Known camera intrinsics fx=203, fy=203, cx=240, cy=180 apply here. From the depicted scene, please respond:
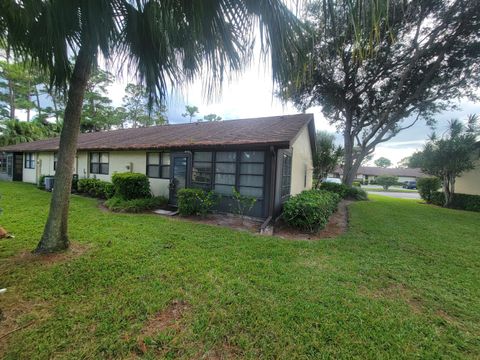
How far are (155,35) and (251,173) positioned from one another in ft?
18.7

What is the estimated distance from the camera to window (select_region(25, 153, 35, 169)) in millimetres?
15688

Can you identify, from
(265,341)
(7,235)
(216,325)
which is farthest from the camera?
(7,235)

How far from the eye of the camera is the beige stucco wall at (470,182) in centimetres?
1317

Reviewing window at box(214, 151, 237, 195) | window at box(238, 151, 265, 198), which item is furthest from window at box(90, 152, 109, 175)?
window at box(238, 151, 265, 198)

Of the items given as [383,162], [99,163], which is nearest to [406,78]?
[99,163]

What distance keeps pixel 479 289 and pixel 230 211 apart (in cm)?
624

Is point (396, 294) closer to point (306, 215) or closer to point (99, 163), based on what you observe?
point (306, 215)

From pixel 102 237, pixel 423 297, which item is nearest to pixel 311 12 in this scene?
pixel 423 297

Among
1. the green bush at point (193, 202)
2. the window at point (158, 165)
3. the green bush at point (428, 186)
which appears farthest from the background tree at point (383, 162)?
the green bush at point (193, 202)

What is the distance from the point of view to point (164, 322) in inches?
94.3

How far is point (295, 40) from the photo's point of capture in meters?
1.47

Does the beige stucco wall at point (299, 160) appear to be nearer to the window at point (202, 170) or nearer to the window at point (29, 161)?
the window at point (202, 170)

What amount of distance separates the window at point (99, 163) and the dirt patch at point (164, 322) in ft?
37.7

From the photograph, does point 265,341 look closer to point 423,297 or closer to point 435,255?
point 423,297
